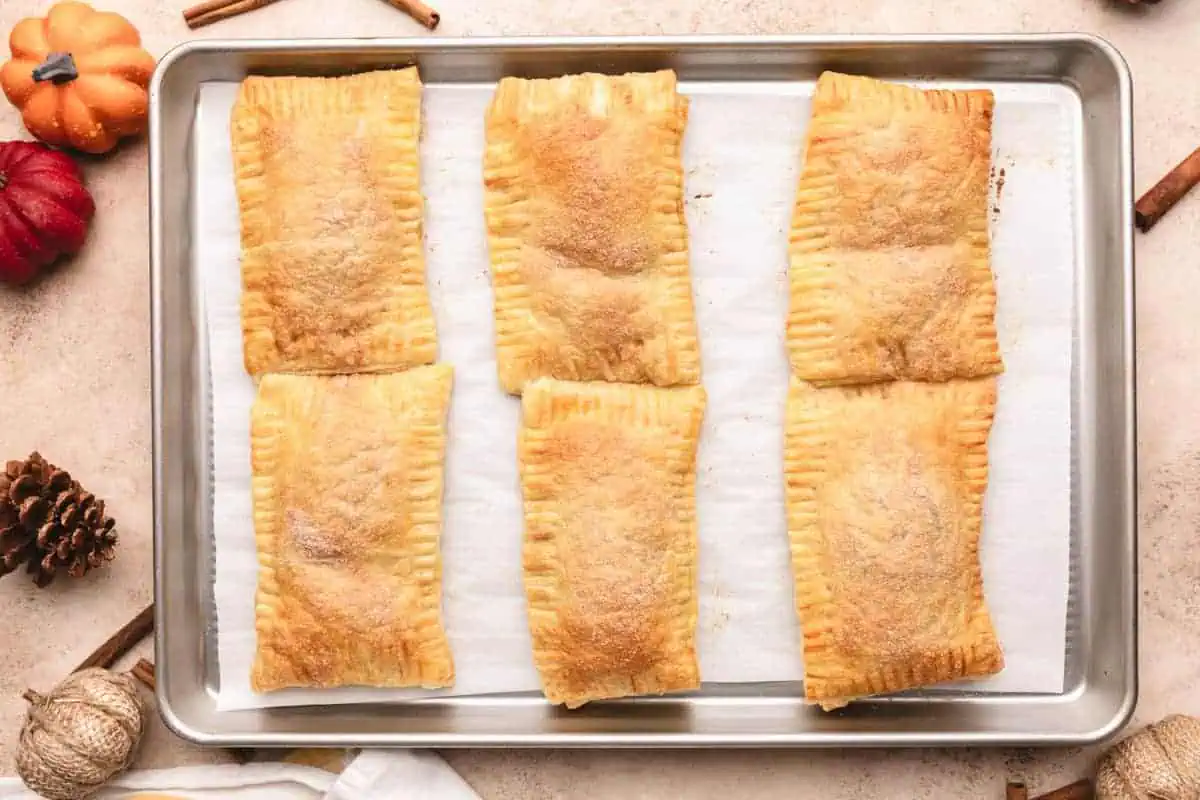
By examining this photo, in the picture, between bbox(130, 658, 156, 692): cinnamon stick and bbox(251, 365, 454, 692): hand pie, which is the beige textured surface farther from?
bbox(251, 365, 454, 692): hand pie

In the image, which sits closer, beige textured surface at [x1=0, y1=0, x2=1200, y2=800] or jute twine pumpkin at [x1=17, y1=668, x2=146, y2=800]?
jute twine pumpkin at [x1=17, y1=668, x2=146, y2=800]

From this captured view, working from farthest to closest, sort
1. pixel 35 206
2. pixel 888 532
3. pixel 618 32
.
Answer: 1. pixel 618 32
2. pixel 35 206
3. pixel 888 532

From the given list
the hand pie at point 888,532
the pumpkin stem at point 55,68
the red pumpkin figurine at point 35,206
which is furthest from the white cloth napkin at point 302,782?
the pumpkin stem at point 55,68

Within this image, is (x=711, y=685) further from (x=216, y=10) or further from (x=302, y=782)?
(x=216, y=10)

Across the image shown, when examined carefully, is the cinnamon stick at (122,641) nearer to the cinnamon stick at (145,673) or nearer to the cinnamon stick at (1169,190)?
the cinnamon stick at (145,673)

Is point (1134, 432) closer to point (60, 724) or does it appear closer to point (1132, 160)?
point (1132, 160)

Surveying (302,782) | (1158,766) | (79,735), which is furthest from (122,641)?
(1158,766)

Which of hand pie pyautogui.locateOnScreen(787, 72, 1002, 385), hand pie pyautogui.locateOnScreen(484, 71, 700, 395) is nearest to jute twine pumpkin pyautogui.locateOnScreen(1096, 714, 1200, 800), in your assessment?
hand pie pyautogui.locateOnScreen(787, 72, 1002, 385)

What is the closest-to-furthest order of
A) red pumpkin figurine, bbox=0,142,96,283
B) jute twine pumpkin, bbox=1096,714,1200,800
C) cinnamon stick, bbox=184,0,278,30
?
jute twine pumpkin, bbox=1096,714,1200,800 → red pumpkin figurine, bbox=0,142,96,283 → cinnamon stick, bbox=184,0,278,30
